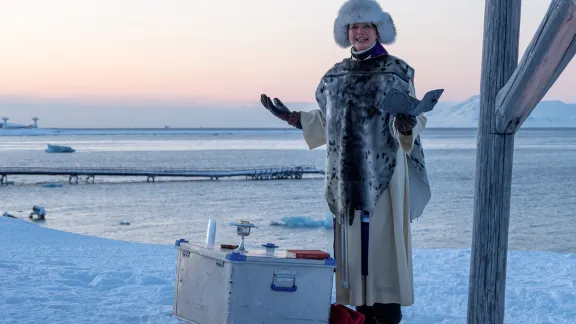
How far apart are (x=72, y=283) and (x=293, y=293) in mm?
2898

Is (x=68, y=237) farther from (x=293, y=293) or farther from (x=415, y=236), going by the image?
(x=415, y=236)

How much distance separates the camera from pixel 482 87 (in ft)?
10.2

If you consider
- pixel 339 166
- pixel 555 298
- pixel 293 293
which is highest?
pixel 339 166

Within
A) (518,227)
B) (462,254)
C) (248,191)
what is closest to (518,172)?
(248,191)

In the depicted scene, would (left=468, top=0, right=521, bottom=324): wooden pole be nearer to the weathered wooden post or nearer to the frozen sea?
the weathered wooden post

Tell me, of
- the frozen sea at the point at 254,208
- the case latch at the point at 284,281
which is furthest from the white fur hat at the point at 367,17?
the frozen sea at the point at 254,208

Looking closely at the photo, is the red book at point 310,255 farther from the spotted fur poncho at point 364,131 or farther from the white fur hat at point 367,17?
the white fur hat at point 367,17

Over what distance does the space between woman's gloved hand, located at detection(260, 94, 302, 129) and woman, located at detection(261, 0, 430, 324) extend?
0.07 feet

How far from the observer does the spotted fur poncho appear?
3.22 m

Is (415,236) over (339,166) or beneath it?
beneath

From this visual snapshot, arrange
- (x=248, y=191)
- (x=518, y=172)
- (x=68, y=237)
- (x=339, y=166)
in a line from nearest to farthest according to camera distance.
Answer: (x=339, y=166) < (x=68, y=237) < (x=248, y=191) < (x=518, y=172)

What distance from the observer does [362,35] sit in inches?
128

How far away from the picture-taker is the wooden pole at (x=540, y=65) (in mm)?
2490

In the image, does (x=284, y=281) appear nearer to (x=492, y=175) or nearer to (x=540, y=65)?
(x=492, y=175)
